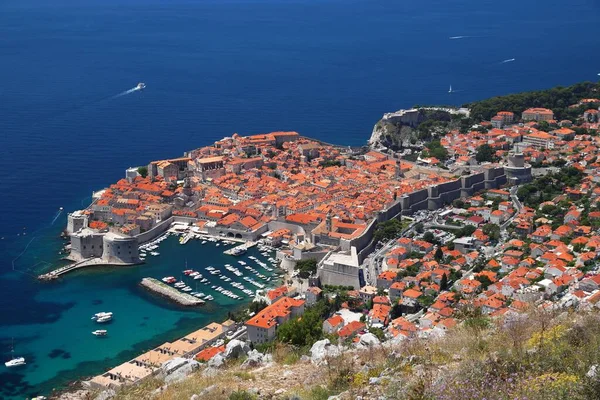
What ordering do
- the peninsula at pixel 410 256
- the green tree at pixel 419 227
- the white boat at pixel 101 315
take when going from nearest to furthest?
the peninsula at pixel 410 256 < the white boat at pixel 101 315 < the green tree at pixel 419 227

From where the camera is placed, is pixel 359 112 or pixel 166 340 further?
pixel 359 112

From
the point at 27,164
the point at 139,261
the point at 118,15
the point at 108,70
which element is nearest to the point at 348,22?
the point at 118,15

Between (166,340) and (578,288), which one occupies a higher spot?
(578,288)

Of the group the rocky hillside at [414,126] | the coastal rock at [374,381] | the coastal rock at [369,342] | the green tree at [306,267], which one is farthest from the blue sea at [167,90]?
the coastal rock at [374,381]

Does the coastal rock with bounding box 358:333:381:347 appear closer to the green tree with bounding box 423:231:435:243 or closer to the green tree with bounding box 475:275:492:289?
the green tree with bounding box 475:275:492:289

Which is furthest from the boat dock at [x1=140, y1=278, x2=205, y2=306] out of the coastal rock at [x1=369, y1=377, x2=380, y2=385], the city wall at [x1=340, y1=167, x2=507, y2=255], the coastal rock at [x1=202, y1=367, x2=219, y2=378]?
the coastal rock at [x1=369, y1=377, x2=380, y2=385]

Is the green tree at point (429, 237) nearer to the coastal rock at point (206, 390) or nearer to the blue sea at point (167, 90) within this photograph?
the blue sea at point (167, 90)

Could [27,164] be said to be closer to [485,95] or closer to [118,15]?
[485,95]
